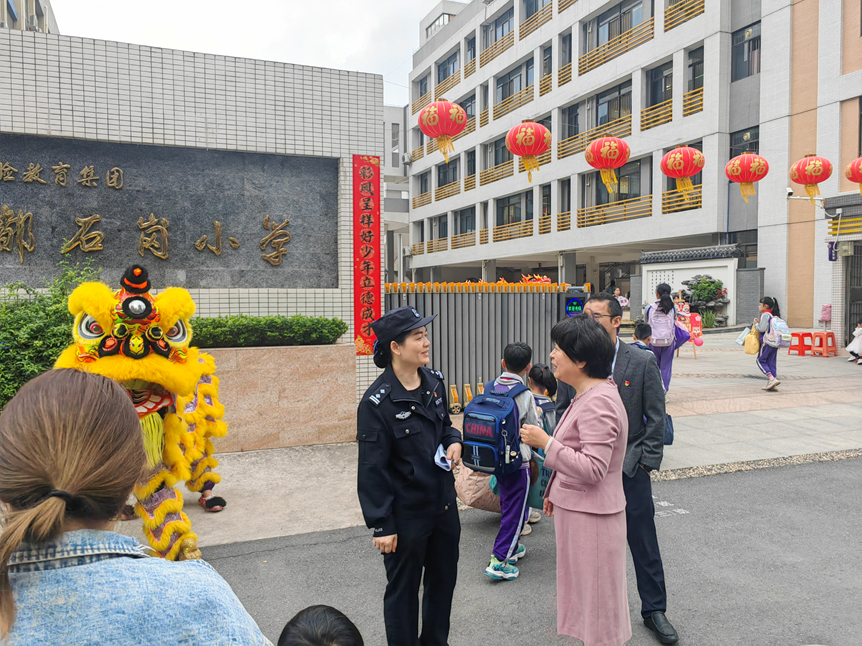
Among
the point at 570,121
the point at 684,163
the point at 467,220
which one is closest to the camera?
the point at 684,163

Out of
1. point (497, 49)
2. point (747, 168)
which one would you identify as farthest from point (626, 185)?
point (497, 49)

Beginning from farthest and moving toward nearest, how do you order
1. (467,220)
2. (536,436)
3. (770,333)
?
(467,220)
(770,333)
(536,436)

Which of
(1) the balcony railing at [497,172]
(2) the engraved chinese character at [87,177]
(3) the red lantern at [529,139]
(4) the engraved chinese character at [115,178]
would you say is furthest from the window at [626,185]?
(2) the engraved chinese character at [87,177]

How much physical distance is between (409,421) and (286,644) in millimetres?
1190

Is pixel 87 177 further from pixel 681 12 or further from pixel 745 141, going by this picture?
pixel 681 12

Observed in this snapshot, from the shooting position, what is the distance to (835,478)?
577cm

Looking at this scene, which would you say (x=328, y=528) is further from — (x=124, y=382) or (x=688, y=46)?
(x=688, y=46)

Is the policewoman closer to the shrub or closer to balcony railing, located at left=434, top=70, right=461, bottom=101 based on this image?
the shrub

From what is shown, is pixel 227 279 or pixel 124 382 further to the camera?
pixel 227 279

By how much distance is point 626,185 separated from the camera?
24.6 metres

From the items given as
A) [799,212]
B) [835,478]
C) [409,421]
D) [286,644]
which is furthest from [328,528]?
[799,212]

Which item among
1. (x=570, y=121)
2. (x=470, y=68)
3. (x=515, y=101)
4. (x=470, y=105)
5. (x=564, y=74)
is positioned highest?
(x=470, y=68)

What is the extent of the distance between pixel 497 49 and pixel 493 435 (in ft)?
105

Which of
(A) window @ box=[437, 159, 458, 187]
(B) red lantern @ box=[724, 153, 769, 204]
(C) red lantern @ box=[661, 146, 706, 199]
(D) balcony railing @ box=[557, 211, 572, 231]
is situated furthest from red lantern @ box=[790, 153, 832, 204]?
(A) window @ box=[437, 159, 458, 187]
